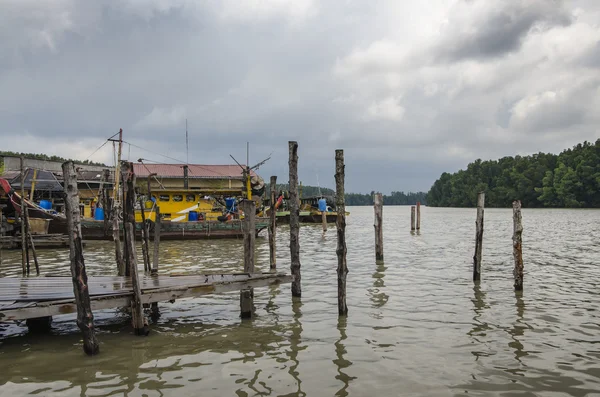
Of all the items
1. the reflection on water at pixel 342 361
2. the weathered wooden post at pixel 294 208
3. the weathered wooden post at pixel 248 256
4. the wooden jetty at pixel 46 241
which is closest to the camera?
the reflection on water at pixel 342 361

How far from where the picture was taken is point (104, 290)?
838cm

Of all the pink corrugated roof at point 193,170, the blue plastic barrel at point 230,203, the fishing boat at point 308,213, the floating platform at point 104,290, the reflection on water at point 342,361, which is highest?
the pink corrugated roof at point 193,170

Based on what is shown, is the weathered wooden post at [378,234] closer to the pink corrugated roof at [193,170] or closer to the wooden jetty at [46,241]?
the wooden jetty at [46,241]

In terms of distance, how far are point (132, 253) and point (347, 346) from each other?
162 inches

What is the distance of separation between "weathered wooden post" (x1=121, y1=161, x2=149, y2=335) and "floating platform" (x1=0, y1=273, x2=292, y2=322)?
0.17 m

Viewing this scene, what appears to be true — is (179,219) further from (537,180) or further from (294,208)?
(537,180)

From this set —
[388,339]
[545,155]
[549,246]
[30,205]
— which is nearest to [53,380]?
[388,339]

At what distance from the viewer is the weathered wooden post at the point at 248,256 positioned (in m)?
9.41

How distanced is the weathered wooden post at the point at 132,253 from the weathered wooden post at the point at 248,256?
79.7 inches

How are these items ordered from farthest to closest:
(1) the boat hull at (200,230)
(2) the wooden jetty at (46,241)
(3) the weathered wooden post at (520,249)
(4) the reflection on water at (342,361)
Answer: (1) the boat hull at (200,230) < (2) the wooden jetty at (46,241) < (3) the weathered wooden post at (520,249) < (4) the reflection on water at (342,361)

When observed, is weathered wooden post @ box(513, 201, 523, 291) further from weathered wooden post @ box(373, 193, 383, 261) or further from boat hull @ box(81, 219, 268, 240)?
boat hull @ box(81, 219, 268, 240)

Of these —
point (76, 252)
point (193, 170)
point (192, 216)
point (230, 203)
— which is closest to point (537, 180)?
point (193, 170)

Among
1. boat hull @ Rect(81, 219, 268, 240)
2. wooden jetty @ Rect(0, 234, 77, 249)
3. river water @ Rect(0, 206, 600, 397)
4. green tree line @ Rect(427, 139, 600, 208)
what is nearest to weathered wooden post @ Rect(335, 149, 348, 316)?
river water @ Rect(0, 206, 600, 397)

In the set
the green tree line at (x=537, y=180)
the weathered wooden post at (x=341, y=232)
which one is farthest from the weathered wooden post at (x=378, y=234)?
the green tree line at (x=537, y=180)
